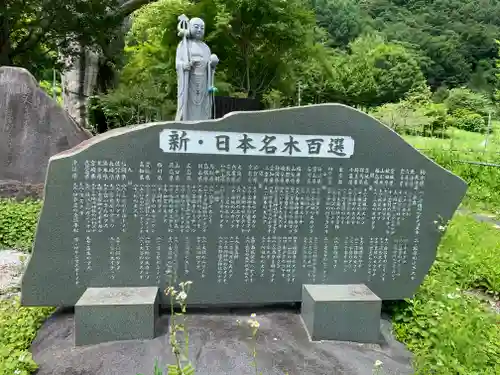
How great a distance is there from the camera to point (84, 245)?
297 cm

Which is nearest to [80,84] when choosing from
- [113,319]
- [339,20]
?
[113,319]

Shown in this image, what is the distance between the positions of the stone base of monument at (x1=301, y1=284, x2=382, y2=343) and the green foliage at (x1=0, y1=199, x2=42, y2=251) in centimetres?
343

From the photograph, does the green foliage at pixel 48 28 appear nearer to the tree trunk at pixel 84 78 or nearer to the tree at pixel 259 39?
the tree trunk at pixel 84 78

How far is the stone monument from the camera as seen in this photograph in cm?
295

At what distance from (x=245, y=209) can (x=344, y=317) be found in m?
1.06

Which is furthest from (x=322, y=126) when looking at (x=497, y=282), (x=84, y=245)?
(x=497, y=282)

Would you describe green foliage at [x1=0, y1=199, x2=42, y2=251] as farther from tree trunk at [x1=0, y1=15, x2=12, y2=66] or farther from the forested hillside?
the forested hillside

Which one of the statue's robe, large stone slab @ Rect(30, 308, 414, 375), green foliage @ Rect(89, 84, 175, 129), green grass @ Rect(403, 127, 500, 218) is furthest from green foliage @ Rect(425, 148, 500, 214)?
green foliage @ Rect(89, 84, 175, 129)

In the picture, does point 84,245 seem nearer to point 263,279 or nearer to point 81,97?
point 263,279

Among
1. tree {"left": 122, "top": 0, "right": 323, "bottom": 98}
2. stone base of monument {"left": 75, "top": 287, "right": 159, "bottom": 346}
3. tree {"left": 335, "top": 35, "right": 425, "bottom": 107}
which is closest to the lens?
stone base of monument {"left": 75, "top": 287, "right": 159, "bottom": 346}

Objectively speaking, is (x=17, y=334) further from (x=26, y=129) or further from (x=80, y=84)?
(x=80, y=84)

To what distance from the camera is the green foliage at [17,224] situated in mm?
4793

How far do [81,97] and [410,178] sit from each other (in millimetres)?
12042

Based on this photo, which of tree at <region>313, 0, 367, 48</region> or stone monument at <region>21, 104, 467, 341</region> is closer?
stone monument at <region>21, 104, 467, 341</region>
